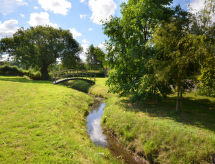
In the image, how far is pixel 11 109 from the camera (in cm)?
1018

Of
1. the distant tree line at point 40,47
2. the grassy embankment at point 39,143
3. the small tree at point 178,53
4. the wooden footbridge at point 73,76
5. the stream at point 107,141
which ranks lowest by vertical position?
the stream at point 107,141

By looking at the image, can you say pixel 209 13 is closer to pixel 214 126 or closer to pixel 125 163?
pixel 214 126

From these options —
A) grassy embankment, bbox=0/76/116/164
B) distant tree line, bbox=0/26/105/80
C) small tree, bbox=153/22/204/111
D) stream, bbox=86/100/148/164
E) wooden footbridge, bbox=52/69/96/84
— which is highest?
distant tree line, bbox=0/26/105/80

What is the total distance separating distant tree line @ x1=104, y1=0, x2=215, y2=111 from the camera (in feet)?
24.6

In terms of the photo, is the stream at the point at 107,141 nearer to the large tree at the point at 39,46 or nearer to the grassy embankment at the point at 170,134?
the grassy embankment at the point at 170,134

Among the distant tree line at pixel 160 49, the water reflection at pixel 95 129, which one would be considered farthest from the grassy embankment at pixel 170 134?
the distant tree line at pixel 160 49

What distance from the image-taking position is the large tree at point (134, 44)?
11078 mm

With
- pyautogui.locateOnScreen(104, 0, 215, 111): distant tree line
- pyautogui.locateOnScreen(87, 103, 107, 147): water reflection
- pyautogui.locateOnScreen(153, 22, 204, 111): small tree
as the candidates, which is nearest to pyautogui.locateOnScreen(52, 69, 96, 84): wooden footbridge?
pyautogui.locateOnScreen(104, 0, 215, 111): distant tree line

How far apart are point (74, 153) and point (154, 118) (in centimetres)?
529

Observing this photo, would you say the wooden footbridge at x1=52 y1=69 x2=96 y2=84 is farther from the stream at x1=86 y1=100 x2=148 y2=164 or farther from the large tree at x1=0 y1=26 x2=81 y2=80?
the stream at x1=86 y1=100 x2=148 y2=164

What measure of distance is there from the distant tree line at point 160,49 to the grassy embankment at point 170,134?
1.67m

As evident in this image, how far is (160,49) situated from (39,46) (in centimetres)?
3464

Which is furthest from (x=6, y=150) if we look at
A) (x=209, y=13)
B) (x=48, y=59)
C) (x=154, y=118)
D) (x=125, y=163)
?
(x=48, y=59)

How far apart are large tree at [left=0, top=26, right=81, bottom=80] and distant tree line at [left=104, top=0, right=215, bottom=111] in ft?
84.7
